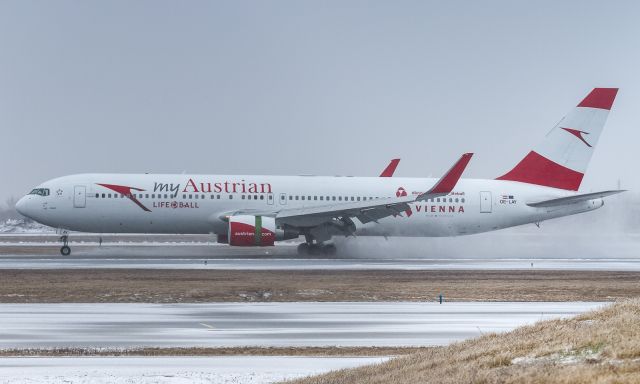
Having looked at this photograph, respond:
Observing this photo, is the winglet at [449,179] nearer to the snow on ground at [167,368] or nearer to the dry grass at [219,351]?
the dry grass at [219,351]

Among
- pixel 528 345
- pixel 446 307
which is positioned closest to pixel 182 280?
pixel 446 307

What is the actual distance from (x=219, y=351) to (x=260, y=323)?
4.58 metres

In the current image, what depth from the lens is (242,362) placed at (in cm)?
1578

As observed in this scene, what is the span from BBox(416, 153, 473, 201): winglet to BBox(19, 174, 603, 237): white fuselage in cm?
403

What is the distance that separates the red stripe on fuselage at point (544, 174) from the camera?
2024 inches

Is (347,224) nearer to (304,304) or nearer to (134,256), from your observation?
(134,256)

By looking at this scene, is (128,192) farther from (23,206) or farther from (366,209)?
(366,209)

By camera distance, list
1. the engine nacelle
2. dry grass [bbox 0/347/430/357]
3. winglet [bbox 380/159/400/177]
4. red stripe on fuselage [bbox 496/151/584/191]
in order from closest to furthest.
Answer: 1. dry grass [bbox 0/347/430/357]
2. the engine nacelle
3. red stripe on fuselage [bbox 496/151/584/191]
4. winglet [bbox 380/159/400/177]

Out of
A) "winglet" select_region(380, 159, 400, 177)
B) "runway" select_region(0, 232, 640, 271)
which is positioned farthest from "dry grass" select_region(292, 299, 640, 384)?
"winglet" select_region(380, 159, 400, 177)

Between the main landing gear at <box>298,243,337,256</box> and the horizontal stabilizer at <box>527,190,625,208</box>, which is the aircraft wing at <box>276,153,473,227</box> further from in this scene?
the horizontal stabilizer at <box>527,190,625,208</box>

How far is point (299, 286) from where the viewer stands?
3047 cm

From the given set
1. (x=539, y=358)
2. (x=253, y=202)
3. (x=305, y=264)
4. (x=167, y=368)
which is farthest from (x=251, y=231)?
(x=539, y=358)

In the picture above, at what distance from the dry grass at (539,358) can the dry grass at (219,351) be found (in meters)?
2.77

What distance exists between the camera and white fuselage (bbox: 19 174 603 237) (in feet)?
153
